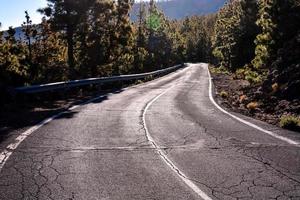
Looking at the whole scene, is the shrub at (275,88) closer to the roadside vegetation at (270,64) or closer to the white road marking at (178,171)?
the roadside vegetation at (270,64)

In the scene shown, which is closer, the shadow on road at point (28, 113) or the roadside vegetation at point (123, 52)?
the shadow on road at point (28, 113)

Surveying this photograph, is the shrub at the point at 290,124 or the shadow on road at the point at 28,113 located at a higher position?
the shadow on road at the point at 28,113

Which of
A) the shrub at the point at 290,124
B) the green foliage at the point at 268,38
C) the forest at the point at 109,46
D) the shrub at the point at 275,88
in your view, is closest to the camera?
the shrub at the point at 290,124

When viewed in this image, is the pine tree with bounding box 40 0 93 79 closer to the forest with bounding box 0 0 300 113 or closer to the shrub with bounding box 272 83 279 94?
the forest with bounding box 0 0 300 113

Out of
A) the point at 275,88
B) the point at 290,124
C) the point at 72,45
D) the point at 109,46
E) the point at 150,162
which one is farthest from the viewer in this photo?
the point at 109,46

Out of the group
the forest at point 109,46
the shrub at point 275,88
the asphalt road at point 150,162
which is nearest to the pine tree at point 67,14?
the forest at point 109,46

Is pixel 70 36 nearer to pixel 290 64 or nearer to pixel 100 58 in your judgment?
pixel 100 58

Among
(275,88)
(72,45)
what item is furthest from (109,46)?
(275,88)

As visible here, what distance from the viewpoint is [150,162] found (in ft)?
27.2

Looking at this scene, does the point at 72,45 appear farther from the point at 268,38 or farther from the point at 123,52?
the point at 268,38

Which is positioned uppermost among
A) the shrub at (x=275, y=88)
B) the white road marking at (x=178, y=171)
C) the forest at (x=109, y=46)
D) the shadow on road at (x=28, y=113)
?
the forest at (x=109, y=46)

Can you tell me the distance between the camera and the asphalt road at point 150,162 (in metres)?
6.55

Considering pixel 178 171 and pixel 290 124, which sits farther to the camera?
pixel 290 124

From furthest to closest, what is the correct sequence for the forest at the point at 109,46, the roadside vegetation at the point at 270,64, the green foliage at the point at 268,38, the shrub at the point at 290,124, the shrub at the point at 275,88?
the green foliage at the point at 268,38 → the forest at the point at 109,46 → the shrub at the point at 275,88 → the roadside vegetation at the point at 270,64 → the shrub at the point at 290,124
